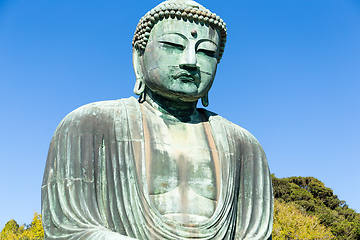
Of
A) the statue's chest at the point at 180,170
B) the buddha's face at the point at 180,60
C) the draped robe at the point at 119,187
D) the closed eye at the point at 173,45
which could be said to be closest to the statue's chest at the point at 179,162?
the statue's chest at the point at 180,170

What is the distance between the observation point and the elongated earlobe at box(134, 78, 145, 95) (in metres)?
9.23

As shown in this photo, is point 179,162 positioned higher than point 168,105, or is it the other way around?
point 168,105

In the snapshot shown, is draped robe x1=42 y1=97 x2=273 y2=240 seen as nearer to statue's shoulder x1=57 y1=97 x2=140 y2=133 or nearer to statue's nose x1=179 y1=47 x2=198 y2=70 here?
statue's shoulder x1=57 y1=97 x2=140 y2=133

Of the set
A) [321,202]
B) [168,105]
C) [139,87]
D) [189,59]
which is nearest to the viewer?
[189,59]

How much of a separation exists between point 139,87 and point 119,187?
1.93 m

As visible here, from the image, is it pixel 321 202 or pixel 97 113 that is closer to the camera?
pixel 97 113

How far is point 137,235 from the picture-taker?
7727 millimetres

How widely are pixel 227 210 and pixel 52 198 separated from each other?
99.3 inches

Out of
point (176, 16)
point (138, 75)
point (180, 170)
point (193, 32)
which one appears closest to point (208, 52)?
point (193, 32)

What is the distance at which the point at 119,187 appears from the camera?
8.04 meters

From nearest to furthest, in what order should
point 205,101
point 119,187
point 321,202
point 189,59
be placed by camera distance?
point 119,187
point 189,59
point 205,101
point 321,202

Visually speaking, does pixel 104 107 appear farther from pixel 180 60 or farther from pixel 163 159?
pixel 180 60

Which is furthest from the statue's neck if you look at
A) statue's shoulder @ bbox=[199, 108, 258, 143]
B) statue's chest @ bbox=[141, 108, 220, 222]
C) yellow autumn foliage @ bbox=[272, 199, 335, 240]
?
yellow autumn foliage @ bbox=[272, 199, 335, 240]

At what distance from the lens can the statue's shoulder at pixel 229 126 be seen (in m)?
9.28
